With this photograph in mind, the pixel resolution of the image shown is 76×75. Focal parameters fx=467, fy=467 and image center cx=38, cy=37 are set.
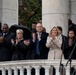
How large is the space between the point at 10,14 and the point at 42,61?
7.86m

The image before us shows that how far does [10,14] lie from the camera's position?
789 inches

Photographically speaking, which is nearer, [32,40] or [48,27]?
[32,40]

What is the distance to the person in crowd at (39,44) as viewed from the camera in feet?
43.2

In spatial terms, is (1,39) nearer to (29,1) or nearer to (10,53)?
(10,53)

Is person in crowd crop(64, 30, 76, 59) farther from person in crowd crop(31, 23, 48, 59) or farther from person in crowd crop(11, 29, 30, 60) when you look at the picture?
person in crowd crop(11, 29, 30, 60)

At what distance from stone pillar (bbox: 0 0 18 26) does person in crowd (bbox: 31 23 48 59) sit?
259 inches

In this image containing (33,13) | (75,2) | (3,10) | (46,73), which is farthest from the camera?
(33,13)

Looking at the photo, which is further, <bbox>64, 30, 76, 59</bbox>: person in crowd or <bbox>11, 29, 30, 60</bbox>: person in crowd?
<bbox>11, 29, 30, 60</bbox>: person in crowd

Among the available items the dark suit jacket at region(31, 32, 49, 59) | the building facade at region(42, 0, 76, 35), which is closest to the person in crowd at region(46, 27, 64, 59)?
the dark suit jacket at region(31, 32, 49, 59)

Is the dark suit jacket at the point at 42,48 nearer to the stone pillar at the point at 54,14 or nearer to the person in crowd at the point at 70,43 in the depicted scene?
the person in crowd at the point at 70,43

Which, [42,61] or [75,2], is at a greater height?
[75,2]

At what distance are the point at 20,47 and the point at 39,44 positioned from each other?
21.4 inches

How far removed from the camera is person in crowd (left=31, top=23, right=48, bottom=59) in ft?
43.2

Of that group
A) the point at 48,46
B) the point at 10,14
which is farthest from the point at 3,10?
the point at 48,46
